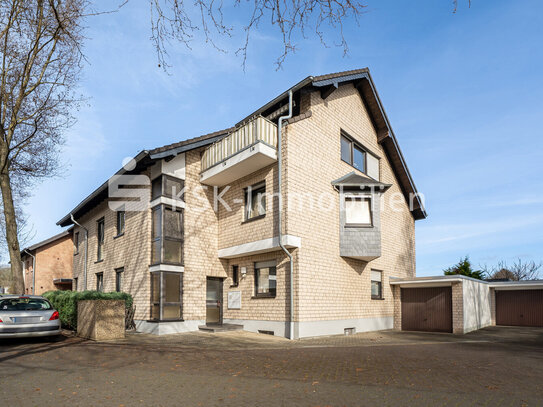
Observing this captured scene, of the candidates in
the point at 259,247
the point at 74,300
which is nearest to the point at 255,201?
the point at 259,247

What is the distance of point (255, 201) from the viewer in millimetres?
14914

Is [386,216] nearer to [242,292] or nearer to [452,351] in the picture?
[242,292]

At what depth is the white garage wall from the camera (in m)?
17.2

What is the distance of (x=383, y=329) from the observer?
17641 mm

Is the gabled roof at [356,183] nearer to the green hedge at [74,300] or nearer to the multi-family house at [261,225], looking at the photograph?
the multi-family house at [261,225]

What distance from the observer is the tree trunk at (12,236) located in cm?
1166

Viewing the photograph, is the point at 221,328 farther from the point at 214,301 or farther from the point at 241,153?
the point at 241,153

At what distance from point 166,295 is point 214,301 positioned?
7.28 feet

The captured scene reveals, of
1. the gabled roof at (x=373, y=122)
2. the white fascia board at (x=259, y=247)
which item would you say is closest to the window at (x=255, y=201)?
the white fascia board at (x=259, y=247)

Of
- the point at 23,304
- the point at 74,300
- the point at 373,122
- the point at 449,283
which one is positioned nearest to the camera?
the point at 23,304

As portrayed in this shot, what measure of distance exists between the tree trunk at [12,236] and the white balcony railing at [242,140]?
622 centimetres

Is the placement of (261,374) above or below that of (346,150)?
below

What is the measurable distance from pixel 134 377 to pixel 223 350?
11.4 feet

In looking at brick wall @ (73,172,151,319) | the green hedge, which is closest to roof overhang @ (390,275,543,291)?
brick wall @ (73,172,151,319)
